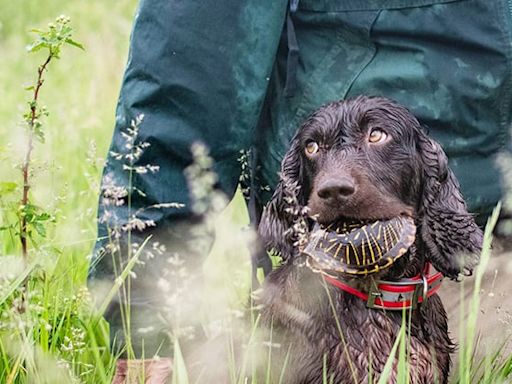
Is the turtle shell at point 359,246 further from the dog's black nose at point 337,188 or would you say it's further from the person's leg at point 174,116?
the person's leg at point 174,116

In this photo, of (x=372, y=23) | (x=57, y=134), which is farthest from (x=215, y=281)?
(x=57, y=134)

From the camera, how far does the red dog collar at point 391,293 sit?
2611 mm

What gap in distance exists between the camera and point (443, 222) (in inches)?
106

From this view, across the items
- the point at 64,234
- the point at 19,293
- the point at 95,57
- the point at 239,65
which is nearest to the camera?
the point at 19,293

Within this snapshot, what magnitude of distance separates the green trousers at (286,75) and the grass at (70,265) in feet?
0.60

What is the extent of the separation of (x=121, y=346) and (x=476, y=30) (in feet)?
4.52

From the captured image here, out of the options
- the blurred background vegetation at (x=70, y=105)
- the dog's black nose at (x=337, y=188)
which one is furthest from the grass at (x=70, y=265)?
the dog's black nose at (x=337, y=188)

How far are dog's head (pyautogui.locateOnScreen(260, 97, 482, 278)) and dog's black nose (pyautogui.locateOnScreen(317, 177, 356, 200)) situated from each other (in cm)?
3

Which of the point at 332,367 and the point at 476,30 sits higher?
the point at 476,30

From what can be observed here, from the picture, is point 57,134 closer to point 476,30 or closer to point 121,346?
point 121,346

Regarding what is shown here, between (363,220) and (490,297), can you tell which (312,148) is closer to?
(363,220)

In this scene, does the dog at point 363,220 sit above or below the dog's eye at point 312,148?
below

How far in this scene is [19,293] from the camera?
2.73 m

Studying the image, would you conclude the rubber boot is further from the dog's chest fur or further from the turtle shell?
the turtle shell
